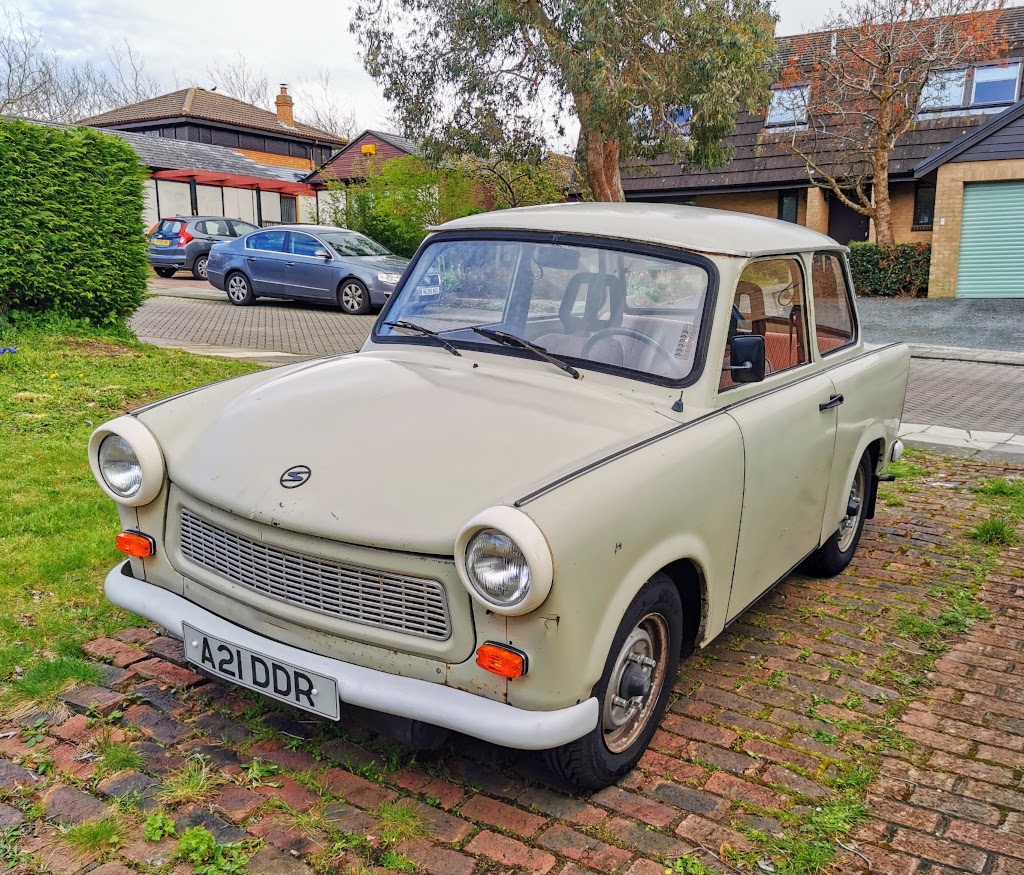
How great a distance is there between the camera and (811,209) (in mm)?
24406

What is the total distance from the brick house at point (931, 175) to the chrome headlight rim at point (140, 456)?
1746 centimetres

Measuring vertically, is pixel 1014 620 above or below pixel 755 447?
below

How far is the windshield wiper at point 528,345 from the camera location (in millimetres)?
3525

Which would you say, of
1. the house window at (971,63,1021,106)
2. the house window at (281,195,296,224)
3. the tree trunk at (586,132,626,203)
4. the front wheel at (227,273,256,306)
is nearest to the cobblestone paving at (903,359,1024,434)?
the tree trunk at (586,132,626,203)

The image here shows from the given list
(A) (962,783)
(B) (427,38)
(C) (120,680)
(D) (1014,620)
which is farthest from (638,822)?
(B) (427,38)

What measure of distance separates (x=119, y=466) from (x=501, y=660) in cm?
167

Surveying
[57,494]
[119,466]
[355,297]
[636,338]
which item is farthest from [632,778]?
[355,297]

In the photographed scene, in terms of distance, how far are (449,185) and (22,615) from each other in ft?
61.9

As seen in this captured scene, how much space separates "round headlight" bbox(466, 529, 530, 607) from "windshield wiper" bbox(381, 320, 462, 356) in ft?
4.96

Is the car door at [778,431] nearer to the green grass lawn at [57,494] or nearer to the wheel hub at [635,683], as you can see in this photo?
the wheel hub at [635,683]

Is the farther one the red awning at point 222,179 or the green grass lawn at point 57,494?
the red awning at point 222,179

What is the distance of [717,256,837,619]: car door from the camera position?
11.5 ft

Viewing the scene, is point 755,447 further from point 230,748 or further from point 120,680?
point 120,680

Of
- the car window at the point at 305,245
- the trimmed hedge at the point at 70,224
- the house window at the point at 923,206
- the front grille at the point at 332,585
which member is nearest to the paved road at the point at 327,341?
the car window at the point at 305,245
